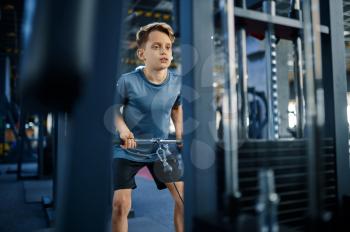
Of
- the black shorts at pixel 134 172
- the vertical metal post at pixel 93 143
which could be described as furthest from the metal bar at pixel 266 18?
the black shorts at pixel 134 172

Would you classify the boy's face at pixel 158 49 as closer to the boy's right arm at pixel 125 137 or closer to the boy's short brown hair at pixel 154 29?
the boy's short brown hair at pixel 154 29

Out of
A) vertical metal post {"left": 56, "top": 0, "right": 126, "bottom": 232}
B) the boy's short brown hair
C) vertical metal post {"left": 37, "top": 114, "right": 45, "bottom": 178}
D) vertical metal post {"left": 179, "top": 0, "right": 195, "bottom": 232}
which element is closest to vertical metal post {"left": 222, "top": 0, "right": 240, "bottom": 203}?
vertical metal post {"left": 179, "top": 0, "right": 195, "bottom": 232}

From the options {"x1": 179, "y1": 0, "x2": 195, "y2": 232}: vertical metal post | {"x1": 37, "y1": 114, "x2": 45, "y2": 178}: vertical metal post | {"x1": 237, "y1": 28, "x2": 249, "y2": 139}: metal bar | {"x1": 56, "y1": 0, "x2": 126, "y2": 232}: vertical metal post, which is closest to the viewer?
{"x1": 56, "y1": 0, "x2": 126, "y2": 232}: vertical metal post

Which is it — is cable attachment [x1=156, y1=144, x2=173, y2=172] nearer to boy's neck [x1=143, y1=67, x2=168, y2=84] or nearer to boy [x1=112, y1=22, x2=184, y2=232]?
boy [x1=112, y1=22, x2=184, y2=232]

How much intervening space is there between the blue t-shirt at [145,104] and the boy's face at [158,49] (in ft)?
0.48

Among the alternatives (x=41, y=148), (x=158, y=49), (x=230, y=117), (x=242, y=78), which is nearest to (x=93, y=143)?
(x=230, y=117)

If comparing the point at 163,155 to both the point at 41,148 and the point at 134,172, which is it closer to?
the point at 134,172

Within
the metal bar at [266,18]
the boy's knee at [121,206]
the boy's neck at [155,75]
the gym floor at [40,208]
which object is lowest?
the gym floor at [40,208]

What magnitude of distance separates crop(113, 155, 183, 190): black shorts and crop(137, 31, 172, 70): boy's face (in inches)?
23.0

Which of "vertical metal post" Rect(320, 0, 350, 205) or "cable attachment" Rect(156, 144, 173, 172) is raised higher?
"vertical metal post" Rect(320, 0, 350, 205)

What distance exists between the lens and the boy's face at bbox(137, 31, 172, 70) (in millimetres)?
2012

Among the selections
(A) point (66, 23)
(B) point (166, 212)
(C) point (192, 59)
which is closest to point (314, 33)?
(C) point (192, 59)

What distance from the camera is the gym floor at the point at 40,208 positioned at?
9.42 feet

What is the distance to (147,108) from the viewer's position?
213 cm
